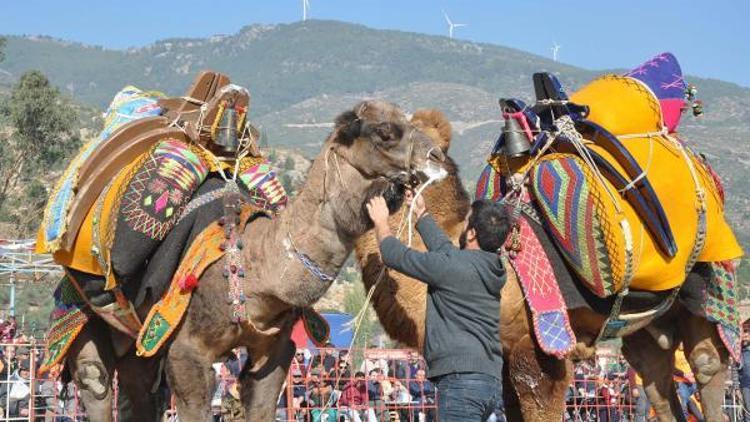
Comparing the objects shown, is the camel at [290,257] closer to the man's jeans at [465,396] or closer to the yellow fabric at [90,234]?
the yellow fabric at [90,234]

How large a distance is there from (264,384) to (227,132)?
1.72m

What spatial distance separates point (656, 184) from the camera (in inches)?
287

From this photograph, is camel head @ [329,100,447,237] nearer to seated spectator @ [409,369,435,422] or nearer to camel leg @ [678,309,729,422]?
camel leg @ [678,309,729,422]

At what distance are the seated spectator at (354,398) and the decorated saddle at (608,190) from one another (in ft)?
19.5

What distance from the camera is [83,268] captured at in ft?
22.4

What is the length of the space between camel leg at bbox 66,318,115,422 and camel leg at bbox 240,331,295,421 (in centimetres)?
117

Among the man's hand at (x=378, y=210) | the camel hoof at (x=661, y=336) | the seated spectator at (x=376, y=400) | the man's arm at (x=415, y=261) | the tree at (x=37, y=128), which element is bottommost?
the seated spectator at (x=376, y=400)

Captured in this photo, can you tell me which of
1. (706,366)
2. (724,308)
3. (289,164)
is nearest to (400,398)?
(706,366)

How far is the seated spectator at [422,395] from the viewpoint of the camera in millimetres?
14008

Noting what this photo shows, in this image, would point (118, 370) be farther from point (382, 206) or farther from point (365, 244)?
point (382, 206)

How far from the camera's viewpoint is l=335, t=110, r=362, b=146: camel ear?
5766 mm

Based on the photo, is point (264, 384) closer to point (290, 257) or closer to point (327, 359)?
point (290, 257)

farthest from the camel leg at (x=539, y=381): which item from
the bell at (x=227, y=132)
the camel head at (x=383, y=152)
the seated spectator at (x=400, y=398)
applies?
the seated spectator at (x=400, y=398)

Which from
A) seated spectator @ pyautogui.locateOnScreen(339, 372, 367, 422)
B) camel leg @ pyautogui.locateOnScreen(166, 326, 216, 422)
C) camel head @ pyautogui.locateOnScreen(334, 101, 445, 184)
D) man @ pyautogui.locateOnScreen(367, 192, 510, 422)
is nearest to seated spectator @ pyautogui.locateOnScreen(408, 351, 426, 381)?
seated spectator @ pyautogui.locateOnScreen(339, 372, 367, 422)
